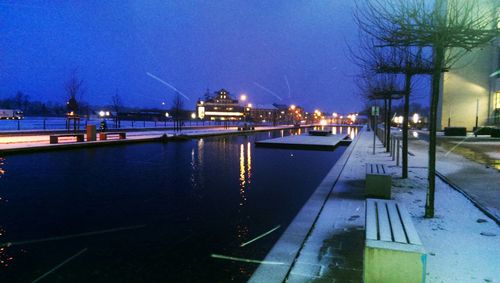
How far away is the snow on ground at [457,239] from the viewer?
15.1ft

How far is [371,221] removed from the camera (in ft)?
15.6

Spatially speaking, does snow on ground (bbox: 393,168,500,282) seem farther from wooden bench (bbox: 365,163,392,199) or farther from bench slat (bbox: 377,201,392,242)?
bench slat (bbox: 377,201,392,242)

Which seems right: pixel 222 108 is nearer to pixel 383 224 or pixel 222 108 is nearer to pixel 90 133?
pixel 90 133

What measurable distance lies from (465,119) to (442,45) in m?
49.3

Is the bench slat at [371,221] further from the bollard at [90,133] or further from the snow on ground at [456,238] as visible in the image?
the bollard at [90,133]

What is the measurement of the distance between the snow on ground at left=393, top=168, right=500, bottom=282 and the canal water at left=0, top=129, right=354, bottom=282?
237 centimetres

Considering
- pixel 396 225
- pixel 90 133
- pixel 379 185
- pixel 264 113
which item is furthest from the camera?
pixel 264 113

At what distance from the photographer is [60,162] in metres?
16.3

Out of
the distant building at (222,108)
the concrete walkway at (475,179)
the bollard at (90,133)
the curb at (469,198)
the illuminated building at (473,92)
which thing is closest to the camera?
the curb at (469,198)

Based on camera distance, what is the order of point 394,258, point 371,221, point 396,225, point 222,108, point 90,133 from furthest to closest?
1. point 222,108
2. point 90,133
3. point 371,221
4. point 396,225
5. point 394,258

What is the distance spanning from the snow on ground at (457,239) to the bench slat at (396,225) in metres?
0.67

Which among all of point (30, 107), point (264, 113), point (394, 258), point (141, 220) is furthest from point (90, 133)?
point (30, 107)

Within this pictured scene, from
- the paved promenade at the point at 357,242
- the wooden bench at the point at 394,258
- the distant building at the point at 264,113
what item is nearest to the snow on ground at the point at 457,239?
the paved promenade at the point at 357,242

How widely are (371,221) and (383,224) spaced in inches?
6.5
